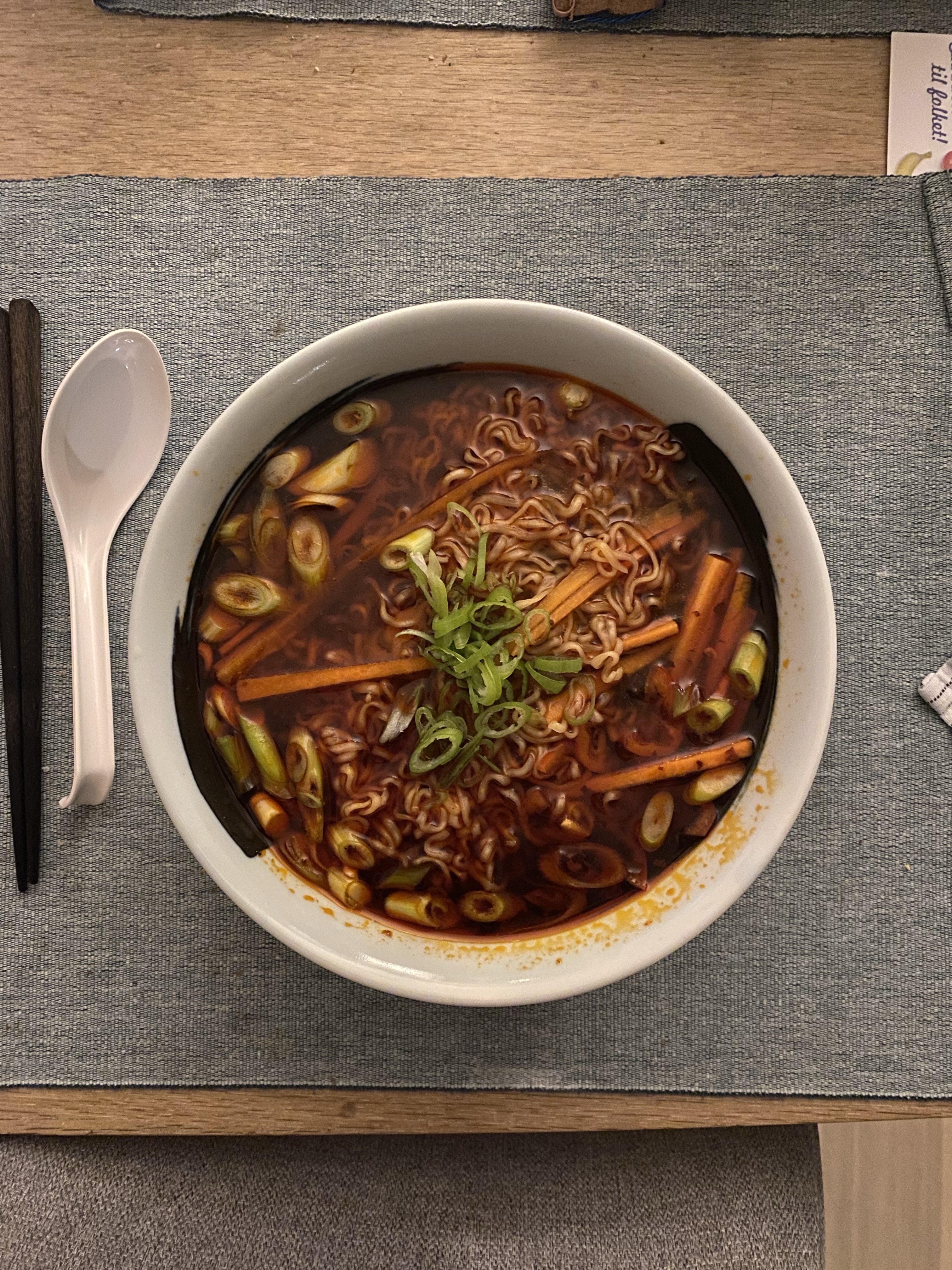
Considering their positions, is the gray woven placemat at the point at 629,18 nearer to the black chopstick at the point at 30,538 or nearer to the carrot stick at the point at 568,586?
the black chopstick at the point at 30,538

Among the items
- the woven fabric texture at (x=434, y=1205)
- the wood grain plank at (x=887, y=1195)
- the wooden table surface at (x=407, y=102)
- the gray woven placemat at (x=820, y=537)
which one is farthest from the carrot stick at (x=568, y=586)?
the wood grain plank at (x=887, y=1195)

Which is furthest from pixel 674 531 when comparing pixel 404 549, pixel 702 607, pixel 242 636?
pixel 242 636

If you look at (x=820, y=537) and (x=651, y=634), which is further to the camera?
(x=820, y=537)

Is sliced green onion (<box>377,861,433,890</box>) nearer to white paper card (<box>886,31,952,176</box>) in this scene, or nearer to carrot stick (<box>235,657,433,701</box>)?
carrot stick (<box>235,657,433,701</box>)

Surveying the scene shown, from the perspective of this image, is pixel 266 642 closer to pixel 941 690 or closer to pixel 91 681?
pixel 91 681

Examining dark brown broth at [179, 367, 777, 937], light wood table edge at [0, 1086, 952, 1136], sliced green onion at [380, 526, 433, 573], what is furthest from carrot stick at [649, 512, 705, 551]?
light wood table edge at [0, 1086, 952, 1136]

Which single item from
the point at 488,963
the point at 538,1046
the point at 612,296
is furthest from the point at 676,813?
the point at 612,296

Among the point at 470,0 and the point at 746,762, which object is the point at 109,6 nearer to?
the point at 470,0
